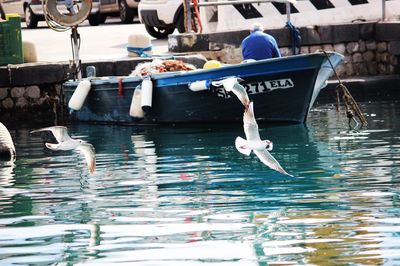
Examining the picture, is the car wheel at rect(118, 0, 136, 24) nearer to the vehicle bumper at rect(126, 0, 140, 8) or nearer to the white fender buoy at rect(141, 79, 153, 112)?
the vehicle bumper at rect(126, 0, 140, 8)

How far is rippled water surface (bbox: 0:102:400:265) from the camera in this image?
33.2 ft

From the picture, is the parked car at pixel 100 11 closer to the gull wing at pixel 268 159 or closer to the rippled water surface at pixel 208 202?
the rippled water surface at pixel 208 202

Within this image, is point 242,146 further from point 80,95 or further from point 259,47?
point 80,95

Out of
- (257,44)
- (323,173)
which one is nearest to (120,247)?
(323,173)

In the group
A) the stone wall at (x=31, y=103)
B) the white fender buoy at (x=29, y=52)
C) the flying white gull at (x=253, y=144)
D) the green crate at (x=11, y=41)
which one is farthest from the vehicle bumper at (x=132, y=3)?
the flying white gull at (x=253, y=144)

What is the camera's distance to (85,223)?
1152 cm

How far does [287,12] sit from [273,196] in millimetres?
9168

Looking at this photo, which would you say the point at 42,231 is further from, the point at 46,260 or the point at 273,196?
the point at 273,196

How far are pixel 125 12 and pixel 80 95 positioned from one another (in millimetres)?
11866

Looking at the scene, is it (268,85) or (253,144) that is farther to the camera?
(268,85)

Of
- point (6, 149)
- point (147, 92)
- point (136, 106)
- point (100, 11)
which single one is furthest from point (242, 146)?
point (100, 11)

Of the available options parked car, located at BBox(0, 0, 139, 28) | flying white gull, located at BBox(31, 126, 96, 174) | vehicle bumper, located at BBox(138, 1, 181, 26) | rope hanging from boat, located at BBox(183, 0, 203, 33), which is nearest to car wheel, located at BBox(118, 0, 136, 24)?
parked car, located at BBox(0, 0, 139, 28)

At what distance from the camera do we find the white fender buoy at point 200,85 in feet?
58.9

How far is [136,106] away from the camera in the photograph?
18.9 metres
